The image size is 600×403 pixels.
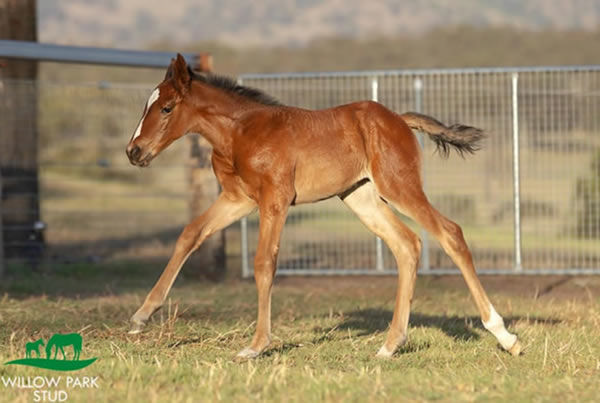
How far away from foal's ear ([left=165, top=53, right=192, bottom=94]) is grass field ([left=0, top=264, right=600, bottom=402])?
1829mm

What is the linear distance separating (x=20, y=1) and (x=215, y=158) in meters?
7.12

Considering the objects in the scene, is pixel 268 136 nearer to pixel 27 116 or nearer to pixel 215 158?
pixel 215 158

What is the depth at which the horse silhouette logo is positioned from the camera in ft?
20.2

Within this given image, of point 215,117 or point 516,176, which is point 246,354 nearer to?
point 215,117

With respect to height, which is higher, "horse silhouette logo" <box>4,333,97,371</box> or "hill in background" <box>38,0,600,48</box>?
"hill in background" <box>38,0,600,48</box>

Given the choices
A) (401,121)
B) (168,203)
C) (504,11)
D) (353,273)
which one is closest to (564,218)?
(353,273)

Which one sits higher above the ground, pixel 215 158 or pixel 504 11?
pixel 504 11

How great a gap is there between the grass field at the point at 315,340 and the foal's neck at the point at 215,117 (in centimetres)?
146

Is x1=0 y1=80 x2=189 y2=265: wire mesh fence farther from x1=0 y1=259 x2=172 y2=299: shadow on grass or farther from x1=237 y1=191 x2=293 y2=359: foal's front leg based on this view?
x1=237 y1=191 x2=293 y2=359: foal's front leg

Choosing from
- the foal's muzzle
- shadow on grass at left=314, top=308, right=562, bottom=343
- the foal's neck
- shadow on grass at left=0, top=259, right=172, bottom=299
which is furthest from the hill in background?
the foal's muzzle

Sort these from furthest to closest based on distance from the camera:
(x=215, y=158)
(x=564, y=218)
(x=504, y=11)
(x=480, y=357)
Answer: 1. (x=504, y=11)
2. (x=564, y=218)
3. (x=215, y=158)
4. (x=480, y=357)

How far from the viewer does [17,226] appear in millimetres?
13133

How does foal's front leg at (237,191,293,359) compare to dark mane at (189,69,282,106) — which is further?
dark mane at (189,69,282,106)

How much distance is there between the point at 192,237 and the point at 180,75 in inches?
48.9
